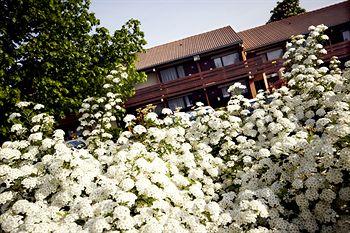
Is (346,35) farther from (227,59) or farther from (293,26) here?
(227,59)

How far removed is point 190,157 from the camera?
8172 millimetres

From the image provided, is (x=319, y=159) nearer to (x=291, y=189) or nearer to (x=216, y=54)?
(x=291, y=189)

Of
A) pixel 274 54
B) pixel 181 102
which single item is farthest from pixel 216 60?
pixel 274 54

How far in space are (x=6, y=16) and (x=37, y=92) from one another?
3710 mm


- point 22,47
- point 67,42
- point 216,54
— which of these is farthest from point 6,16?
point 216,54

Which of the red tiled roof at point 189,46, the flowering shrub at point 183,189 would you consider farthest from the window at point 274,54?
the flowering shrub at point 183,189

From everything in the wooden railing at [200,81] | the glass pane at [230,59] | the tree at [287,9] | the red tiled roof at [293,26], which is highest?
the tree at [287,9]

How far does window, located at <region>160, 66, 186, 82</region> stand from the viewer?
30.1m

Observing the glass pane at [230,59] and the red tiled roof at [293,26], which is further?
the red tiled roof at [293,26]

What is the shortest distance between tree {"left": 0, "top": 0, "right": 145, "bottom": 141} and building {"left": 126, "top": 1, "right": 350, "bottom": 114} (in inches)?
350

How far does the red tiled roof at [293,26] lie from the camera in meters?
30.0

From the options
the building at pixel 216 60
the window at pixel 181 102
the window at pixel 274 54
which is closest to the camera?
the building at pixel 216 60

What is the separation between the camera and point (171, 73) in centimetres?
3019

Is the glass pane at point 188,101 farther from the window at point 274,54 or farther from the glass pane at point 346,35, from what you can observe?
the glass pane at point 346,35
